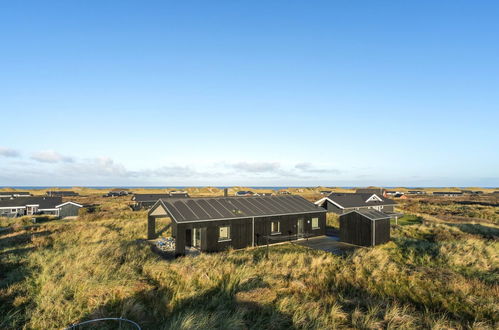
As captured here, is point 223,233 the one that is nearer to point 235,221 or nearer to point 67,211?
point 235,221

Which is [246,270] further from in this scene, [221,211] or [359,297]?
[221,211]

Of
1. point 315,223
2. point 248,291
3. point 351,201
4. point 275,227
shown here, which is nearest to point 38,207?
point 275,227

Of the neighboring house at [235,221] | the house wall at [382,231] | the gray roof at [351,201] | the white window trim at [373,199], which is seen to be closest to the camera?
the neighboring house at [235,221]

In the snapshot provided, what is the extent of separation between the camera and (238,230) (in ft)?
70.2

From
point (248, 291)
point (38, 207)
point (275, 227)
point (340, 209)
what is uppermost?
point (275, 227)

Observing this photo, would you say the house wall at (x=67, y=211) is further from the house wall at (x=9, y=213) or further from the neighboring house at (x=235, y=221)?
the neighboring house at (x=235, y=221)

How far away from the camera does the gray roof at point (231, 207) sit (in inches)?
787

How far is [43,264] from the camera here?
13844 mm

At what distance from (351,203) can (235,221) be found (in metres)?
24.0

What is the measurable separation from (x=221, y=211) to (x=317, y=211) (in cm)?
994

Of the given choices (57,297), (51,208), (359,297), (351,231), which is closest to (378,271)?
(359,297)

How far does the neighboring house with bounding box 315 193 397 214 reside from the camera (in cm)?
3816

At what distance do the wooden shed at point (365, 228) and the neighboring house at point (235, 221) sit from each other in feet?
10.2

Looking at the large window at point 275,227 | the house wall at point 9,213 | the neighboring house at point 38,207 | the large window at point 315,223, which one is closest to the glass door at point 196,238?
the large window at point 275,227
